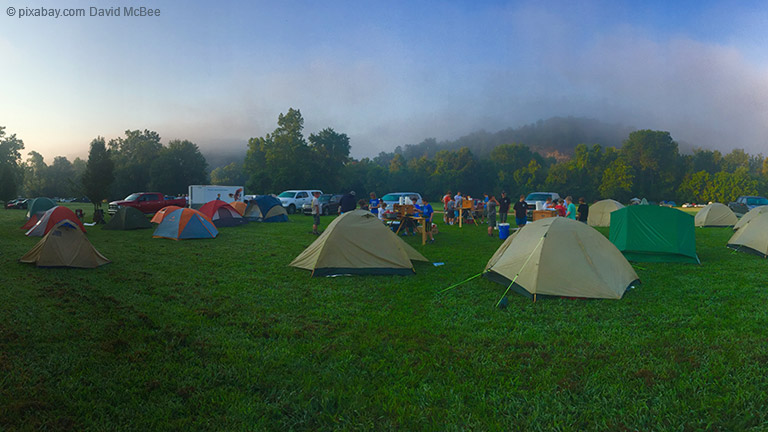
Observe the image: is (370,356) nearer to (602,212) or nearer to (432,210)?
(432,210)

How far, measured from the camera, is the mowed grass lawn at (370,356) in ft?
11.0

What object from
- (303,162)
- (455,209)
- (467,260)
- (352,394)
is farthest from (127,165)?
(352,394)

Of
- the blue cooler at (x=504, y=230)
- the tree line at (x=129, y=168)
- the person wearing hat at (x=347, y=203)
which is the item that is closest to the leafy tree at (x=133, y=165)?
the tree line at (x=129, y=168)

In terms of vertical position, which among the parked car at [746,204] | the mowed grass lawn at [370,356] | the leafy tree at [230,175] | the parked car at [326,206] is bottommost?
the mowed grass lawn at [370,356]

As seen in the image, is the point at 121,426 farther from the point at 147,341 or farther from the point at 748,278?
the point at 748,278

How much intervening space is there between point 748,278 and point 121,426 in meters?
11.4

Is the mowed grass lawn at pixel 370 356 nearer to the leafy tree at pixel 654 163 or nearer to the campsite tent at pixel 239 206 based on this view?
the campsite tent at pixel 239 206

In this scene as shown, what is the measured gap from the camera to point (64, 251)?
29.0ft

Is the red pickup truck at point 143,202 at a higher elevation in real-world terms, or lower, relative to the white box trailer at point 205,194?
lower

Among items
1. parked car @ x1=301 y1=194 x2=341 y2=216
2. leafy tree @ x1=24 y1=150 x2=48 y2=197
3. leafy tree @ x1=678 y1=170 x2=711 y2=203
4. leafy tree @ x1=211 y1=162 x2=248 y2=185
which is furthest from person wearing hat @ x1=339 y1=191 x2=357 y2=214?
leafy tree @ x1=211 y1=162 x2=248 y2=185

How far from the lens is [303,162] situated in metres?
49.9

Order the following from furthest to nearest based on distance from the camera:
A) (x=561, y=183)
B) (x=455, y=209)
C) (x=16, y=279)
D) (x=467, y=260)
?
(x=561, y=183), (x=455, y=209), (x=467, y=260), (x=16, y=279)

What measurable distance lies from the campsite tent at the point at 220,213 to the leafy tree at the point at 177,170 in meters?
38.4

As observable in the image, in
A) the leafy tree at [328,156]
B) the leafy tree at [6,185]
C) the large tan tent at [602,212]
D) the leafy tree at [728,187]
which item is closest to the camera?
the large tan tent at [602,212]
